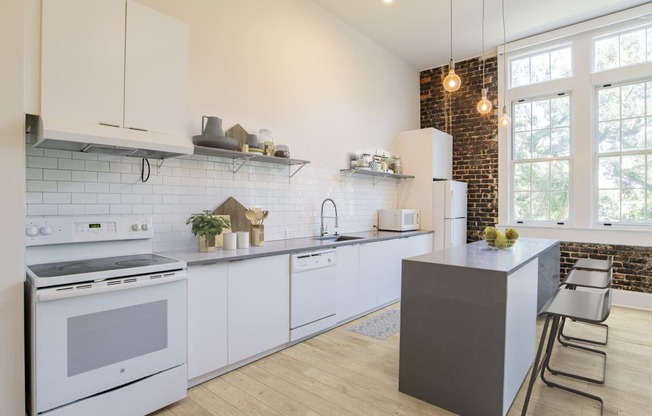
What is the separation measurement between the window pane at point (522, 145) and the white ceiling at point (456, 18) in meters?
1.44

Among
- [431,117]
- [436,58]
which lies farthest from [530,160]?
[436,58]

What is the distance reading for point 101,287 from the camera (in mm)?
1907

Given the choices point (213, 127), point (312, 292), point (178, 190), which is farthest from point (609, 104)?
point (178, 190)

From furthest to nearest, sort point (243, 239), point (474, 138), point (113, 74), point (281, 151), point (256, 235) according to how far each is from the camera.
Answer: point (474, 138) < point (281, 151) < point (256, 235) < point (243, 239) < point (113, 74)

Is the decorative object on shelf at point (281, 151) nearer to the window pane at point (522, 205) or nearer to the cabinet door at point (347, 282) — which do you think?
the cabinet door at point (347, 282)

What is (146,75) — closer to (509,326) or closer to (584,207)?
(509,326)

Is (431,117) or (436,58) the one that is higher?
(436,58)

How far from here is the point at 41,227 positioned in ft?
7.11

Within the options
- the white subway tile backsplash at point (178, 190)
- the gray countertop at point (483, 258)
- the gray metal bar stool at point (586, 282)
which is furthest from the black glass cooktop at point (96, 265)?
the gray metal bar stool at point (586, 282)

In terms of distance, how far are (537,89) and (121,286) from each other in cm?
578

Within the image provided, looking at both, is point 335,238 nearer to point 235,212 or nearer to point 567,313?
point 235,212

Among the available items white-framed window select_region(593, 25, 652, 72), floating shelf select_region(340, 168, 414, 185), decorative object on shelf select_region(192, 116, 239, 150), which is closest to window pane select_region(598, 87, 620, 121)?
white-framed window select_region(593, 25, 652, 72)

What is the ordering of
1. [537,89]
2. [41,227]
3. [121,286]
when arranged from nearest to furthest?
[121,286] → [41,227] → [537,89]

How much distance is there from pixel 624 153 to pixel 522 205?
1.37 meters
